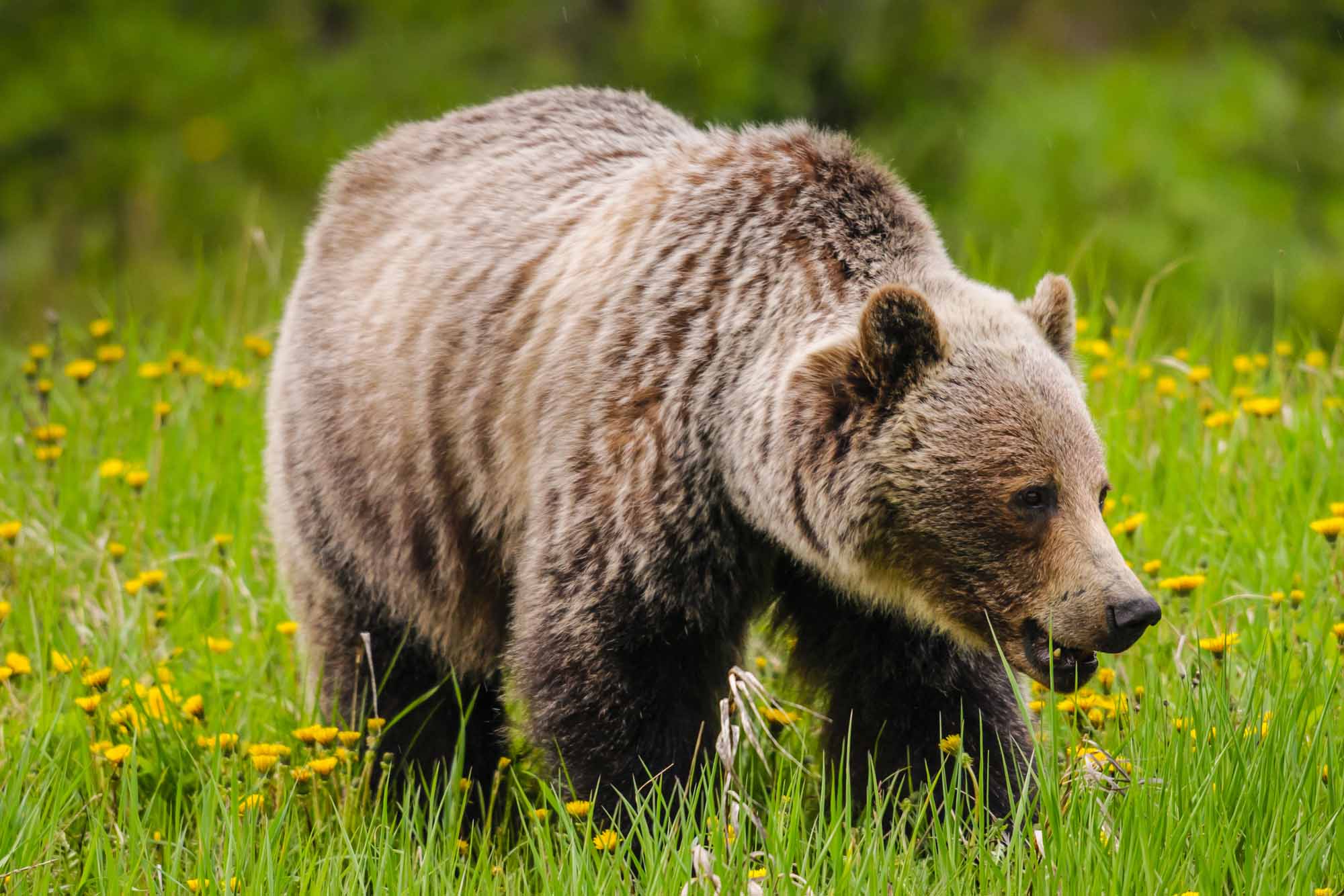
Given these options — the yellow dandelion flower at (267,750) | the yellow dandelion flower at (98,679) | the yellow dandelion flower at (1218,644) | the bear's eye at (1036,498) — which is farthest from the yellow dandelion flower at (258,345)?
the yellow dandelion flower at (1218,644)

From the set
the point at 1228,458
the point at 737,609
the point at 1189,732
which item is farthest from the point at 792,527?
the point at 1228,458

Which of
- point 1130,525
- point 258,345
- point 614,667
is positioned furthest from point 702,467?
point 258,345

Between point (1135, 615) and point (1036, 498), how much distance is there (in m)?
0.33

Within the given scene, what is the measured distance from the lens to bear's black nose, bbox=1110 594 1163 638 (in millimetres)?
3072

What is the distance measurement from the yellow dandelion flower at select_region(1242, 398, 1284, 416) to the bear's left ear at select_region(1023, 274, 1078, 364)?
142 centimetres

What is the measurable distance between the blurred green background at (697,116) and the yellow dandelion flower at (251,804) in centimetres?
349

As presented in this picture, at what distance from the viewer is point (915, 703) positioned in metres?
3.69

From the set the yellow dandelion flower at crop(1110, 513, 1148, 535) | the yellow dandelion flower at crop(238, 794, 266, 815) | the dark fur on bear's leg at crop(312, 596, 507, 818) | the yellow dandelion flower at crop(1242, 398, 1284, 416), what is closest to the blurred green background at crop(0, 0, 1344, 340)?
the yellow dandelion flower at crop(1242, 398, 1284, 416)

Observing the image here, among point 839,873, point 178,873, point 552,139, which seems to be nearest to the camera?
point 839,873

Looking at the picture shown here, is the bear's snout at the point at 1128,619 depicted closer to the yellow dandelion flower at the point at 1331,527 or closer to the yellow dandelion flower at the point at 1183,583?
the yellow dandelion flower at the point at 1183,583

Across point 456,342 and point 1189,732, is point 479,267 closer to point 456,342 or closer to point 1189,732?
point 456,342

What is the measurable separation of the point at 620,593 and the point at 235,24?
11230mm

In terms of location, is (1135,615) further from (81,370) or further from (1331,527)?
(81,370)

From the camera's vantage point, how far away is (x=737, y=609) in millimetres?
3660
